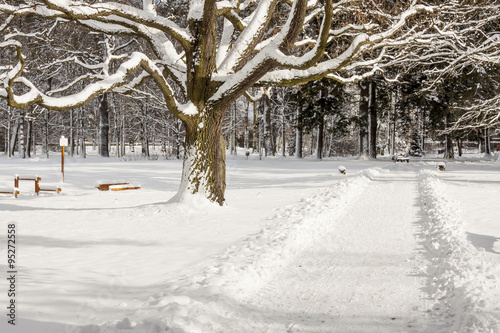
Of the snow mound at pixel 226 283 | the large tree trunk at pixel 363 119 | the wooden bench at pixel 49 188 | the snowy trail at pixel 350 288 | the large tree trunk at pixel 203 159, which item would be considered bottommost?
the snowy trail at pixel 350 288

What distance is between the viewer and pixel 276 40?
7605 millimetres

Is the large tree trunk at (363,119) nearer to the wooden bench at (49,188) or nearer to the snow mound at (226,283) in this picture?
the wooden bench at (49,188)

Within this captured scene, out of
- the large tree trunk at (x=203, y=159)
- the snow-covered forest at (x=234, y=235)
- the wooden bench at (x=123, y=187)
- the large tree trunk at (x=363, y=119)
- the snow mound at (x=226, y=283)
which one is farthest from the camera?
the large tree trunk at (x=363, y=119)

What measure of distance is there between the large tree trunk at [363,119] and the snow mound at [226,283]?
81.0ft

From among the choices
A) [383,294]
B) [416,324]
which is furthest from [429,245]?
[416,324]

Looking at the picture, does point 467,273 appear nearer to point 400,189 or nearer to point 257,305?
point 257,305

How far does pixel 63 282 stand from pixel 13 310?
0.75m

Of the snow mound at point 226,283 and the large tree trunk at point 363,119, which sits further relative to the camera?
the large tree trunk at point 363,119

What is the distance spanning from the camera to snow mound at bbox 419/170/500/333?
10.6ft

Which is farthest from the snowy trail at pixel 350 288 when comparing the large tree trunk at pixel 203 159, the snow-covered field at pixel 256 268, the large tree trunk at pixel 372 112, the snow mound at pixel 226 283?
the large tree trunk at pixel 372 112

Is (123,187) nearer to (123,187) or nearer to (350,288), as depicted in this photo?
(123,187)

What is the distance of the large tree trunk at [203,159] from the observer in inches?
344

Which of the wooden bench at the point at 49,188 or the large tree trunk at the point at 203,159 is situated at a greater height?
the large tree trunk at the point at 203,159

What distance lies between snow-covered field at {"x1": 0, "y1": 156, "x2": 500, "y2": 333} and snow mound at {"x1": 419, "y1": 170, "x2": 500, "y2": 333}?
0.06 feet
